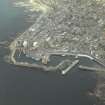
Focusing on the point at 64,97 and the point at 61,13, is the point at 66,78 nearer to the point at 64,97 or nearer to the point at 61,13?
the point at 64,97

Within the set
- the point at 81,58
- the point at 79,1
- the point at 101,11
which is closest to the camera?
the point at 81,58

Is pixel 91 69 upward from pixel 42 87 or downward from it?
upward

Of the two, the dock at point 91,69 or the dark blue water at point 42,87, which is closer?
the dark blue water at point 42,87

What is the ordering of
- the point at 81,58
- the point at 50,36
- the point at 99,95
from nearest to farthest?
the point at 99,95 → the point at 81,58 → the point at 50,36

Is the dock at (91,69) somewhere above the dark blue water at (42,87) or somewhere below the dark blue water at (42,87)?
above

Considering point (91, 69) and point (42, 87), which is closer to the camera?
point (42, 87)

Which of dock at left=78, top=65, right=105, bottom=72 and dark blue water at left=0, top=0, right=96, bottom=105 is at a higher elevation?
dock at left=78, top=65, right=105, bottom=72

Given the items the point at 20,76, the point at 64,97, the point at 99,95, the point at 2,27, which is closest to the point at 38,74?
the point at 20,76

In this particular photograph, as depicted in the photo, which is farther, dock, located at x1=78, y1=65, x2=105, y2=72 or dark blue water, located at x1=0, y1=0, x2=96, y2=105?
dock, located at x1=78, y1=65, x2=105, y2=72
